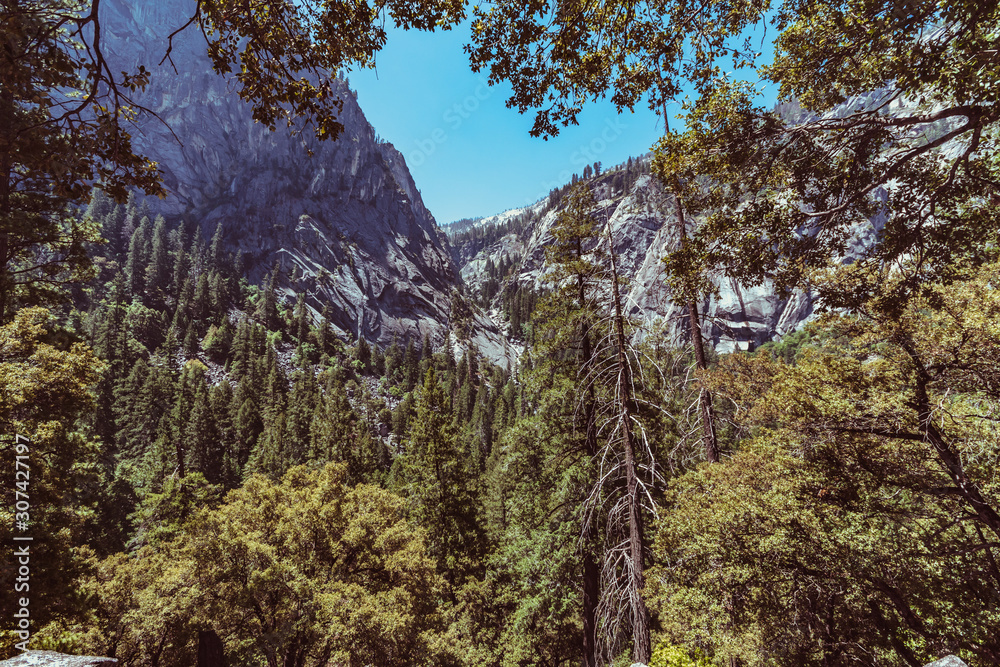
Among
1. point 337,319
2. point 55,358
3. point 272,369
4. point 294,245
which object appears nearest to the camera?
point 55,358

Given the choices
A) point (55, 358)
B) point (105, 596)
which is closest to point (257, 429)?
point (105, 596)

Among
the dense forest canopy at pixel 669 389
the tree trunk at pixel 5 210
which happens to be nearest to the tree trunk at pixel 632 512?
the dense forest canopy at pixel 669 389

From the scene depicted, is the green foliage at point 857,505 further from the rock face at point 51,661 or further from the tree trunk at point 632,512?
the rock face at point 51,661

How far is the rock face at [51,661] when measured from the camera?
234 inches

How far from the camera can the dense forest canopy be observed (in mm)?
3900

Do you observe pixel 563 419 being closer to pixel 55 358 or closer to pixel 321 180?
pixel 55 358

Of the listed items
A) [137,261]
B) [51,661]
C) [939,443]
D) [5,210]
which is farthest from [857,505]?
[137,261]

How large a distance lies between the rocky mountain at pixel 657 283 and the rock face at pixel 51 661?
9.52 metres

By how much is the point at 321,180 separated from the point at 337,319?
172ft

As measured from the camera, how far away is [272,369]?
2699 inches

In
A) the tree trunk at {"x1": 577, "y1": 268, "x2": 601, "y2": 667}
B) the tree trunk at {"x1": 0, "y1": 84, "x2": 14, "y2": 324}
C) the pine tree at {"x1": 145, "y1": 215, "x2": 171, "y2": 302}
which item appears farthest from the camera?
the pine tree at {"x1": 145, "y1": 215, "x2": 171, "y2": 302}

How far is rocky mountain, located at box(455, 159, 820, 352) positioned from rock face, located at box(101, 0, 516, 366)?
159 ft

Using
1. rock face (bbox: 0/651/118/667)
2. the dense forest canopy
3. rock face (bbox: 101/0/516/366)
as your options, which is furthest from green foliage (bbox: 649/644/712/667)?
rock face (bbox: 101/0/516/366)

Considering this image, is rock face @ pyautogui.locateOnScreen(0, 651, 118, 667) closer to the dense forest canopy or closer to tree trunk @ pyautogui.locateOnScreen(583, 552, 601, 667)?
the dense forest canopy
